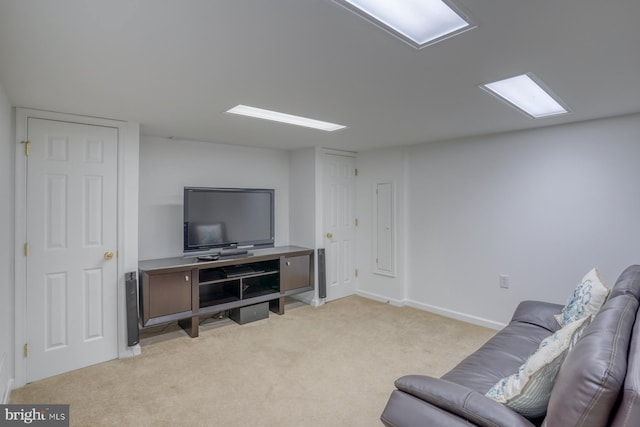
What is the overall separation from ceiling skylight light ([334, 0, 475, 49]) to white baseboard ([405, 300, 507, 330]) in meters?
3.26

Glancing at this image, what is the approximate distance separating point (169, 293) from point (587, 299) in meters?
3.33

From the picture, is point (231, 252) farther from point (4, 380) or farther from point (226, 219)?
point (4, 380)

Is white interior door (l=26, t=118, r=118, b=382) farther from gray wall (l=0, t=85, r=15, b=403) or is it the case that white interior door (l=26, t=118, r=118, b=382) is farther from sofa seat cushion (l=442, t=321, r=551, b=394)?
sofa seat cushion (l=442, t=321, r=551, b=394)

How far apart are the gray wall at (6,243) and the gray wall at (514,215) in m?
3.84

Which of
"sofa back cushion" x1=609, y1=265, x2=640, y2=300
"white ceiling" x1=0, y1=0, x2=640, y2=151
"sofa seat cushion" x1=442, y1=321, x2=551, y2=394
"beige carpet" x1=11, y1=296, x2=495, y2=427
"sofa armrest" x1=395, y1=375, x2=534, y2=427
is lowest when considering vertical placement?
"beige carpet" x1=11, y1=296, x2=495, y2=427

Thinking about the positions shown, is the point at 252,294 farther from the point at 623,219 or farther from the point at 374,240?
the point at 623,219

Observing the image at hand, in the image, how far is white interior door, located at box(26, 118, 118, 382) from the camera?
2.61 meters

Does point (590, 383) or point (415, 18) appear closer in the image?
point (590, 383)

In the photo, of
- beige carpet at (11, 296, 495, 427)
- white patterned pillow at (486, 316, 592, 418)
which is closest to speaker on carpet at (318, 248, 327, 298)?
beige carpet at (11, 296, 495, 427)

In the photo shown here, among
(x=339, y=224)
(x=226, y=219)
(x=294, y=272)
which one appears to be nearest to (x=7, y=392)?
(x=226, y=219)

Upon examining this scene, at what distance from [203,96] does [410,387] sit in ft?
7.08

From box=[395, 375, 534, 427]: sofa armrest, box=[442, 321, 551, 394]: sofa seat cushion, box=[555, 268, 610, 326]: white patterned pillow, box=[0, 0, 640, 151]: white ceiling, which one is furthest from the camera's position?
box=[555, 268, 610, 326]: white patterned pillow

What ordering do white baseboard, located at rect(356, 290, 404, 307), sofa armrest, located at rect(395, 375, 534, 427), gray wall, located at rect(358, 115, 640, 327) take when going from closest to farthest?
sofa armrest, located at rect(395, 375, 534, 427), gray wall, located at rect(358, 115, 640, 327), white baseboard, located at rect(356, 290, 404, 307)

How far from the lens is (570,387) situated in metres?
1.01
